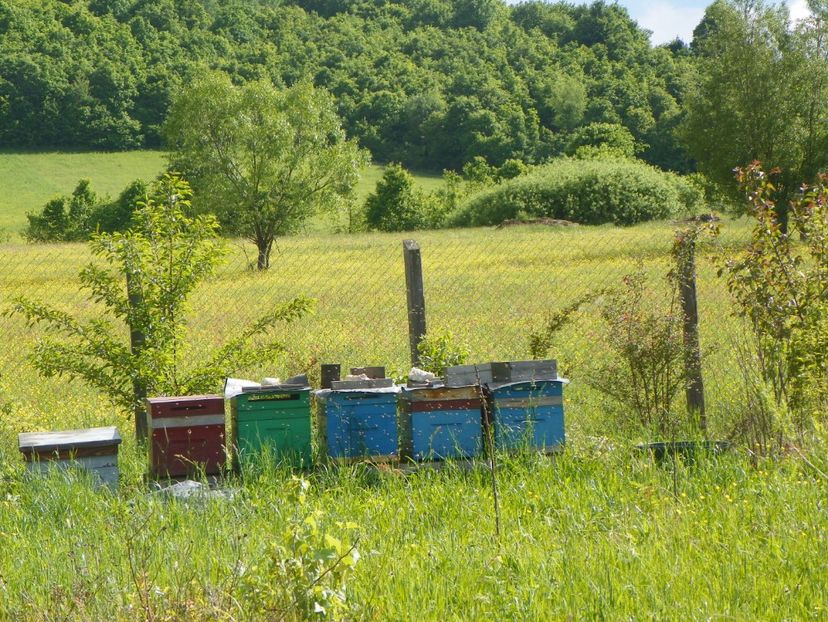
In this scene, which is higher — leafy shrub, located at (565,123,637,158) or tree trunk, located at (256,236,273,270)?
leafy shrub, located at (565,123,637,158)

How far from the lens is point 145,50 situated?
318 ft

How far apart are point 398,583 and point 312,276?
1967 centimetres

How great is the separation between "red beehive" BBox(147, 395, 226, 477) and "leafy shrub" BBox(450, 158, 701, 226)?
4393 centimetres

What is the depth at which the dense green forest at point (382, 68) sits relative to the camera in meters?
87.5

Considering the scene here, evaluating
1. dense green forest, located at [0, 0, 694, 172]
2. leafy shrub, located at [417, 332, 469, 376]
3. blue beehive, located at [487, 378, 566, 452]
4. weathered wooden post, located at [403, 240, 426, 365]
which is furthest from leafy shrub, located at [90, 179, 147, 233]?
blue beehive, located at [487, 378, 566, 452]

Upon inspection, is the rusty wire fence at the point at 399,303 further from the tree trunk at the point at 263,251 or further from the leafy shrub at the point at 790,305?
the tree trunk at the point at 263,251

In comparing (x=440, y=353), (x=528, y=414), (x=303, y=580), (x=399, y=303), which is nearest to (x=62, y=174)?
(x=399, y=303)

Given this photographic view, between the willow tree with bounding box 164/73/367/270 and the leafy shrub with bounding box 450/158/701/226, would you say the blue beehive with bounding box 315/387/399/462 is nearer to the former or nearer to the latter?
the willow tree with bounding box 164/73/367/270

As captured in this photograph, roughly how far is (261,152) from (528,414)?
2979 centimetres

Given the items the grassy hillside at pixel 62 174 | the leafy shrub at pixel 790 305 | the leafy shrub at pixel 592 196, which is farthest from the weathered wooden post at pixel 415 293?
the grassy hillside at pixel 62 174

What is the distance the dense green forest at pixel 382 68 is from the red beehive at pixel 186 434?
7532 centimetres

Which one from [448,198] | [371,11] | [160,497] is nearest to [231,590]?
[160,497]

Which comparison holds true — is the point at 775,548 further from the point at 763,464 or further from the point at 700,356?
the point at 700,356

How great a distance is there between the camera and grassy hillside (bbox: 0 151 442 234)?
72.4 m
